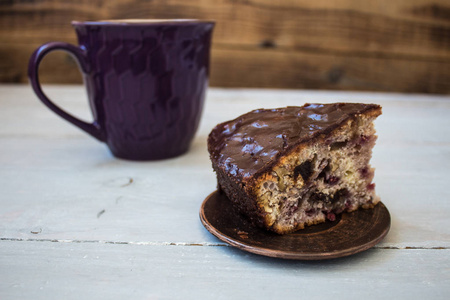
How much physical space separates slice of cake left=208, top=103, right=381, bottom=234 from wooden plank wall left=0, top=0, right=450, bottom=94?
4.75ft

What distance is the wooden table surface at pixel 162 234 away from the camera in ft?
2.06

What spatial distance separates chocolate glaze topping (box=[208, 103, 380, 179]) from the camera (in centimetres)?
74

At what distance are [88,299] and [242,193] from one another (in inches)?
11.3

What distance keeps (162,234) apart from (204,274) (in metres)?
0.15

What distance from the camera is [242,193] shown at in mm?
755

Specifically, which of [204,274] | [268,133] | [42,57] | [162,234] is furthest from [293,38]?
[204,274]

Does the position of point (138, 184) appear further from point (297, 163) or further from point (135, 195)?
point (297, 163)

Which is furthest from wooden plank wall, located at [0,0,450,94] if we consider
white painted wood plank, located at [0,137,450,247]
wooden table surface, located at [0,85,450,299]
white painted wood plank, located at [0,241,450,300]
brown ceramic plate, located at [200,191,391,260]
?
white painted wood plank, located at [0,241,450,300]

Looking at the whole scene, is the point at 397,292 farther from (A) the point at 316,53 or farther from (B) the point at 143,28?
(A) the point at 316,53

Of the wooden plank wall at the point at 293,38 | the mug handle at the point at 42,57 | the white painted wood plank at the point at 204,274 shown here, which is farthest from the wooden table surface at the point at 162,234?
the wooden plank wall at the point at 293,38

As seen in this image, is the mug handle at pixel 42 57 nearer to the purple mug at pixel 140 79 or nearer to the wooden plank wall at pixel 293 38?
the purple mug at pixel 140 79

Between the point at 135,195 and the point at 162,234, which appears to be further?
the point at 135,195

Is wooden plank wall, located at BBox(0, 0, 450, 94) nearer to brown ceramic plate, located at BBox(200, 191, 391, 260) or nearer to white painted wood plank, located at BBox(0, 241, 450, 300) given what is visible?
→ brown ceramic plate, located at BBox(200, 191, 391, 260)

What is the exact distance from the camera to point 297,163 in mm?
762
